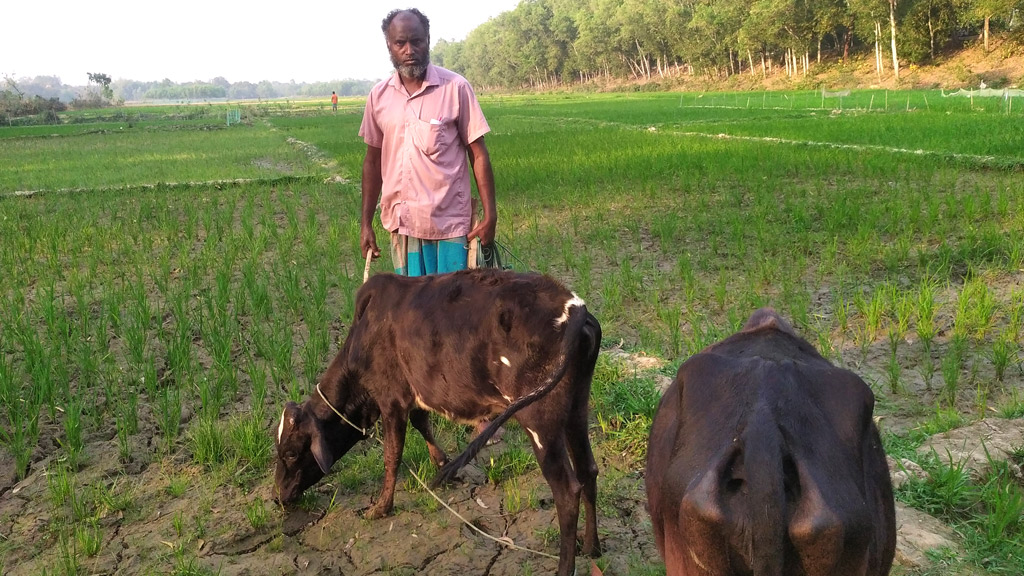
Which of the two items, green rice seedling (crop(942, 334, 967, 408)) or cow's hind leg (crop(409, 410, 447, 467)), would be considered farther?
green rice seedling (crop(942, 334, 967, 408))

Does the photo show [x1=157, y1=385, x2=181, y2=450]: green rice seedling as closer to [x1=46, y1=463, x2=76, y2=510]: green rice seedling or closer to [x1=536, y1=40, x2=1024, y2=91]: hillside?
[x1=46, y1=463, x2=76, y2=510]: green rice seedling

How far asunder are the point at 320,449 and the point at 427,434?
0.53m

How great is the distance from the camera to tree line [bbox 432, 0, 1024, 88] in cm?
3234

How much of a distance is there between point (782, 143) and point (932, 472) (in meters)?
10.9

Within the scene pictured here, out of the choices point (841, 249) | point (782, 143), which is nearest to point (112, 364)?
point (841, 249)

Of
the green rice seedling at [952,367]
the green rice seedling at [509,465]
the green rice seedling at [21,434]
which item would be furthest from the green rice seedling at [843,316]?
the green rice seedling at [21,434]

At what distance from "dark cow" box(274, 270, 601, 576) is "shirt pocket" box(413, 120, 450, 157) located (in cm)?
64

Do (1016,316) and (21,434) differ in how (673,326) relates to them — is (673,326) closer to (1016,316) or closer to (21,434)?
(1016,316)

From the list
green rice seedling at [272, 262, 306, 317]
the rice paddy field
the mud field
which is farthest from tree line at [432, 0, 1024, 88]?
the mud field

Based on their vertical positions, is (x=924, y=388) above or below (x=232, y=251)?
below

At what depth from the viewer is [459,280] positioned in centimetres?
282

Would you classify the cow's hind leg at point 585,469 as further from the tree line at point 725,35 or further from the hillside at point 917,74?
the tree line at point 725,35

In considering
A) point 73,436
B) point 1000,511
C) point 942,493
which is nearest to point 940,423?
point 942,493

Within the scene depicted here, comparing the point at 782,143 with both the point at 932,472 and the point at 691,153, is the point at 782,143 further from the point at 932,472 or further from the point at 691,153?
the point at 932,472
